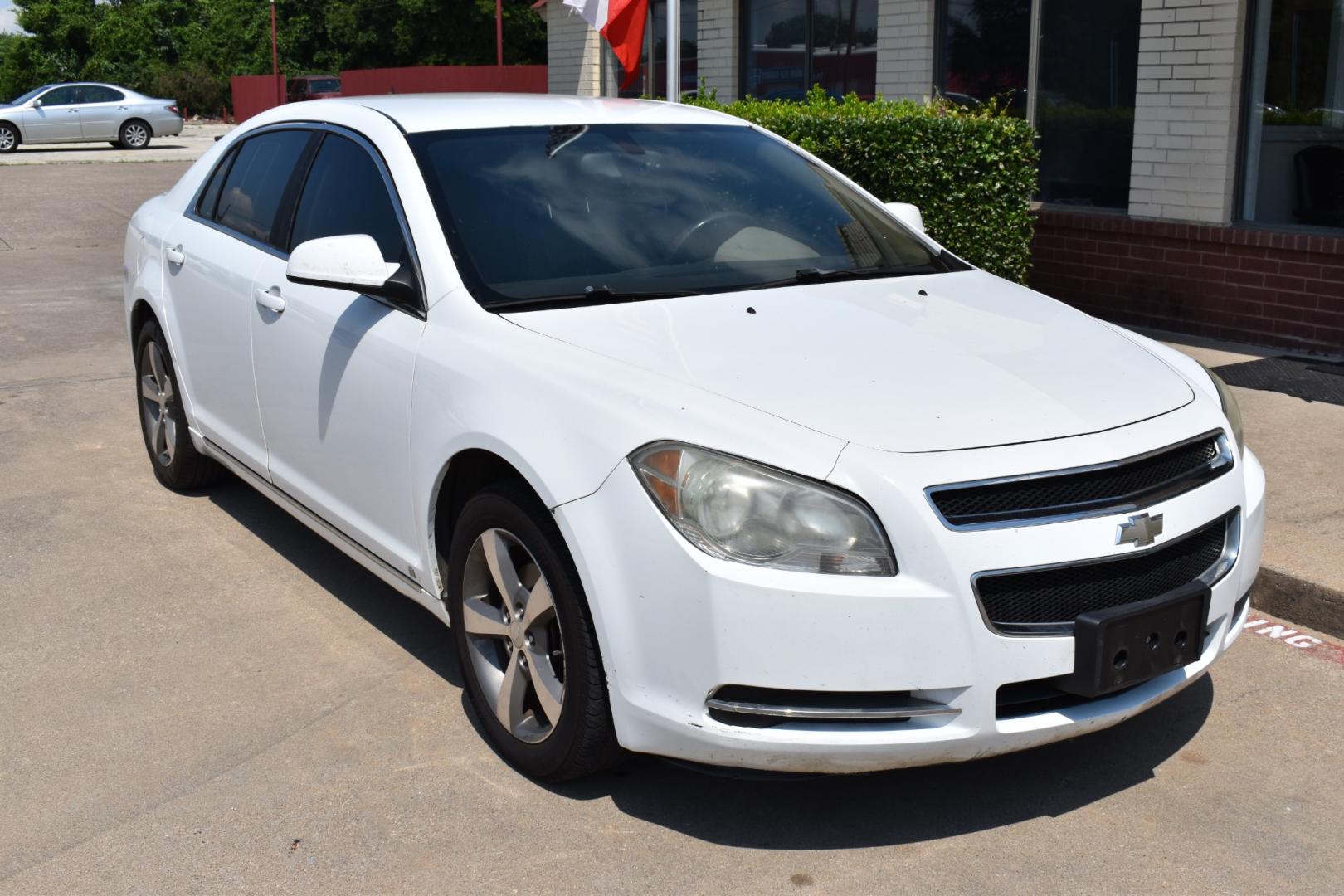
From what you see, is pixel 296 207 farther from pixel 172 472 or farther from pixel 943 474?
pixel 943 474

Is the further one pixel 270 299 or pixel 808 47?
pixel 808 47

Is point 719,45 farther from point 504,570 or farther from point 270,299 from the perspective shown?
point 504,570

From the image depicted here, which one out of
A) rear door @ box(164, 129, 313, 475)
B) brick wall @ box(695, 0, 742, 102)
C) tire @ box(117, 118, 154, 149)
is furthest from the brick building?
tire @ box(117, 118, 154, 149)

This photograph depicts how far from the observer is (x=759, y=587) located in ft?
9.82

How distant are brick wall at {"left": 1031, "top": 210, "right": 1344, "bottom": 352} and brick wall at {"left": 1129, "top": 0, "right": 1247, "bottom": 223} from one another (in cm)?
20

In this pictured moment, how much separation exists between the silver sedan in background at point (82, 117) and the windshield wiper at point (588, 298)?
30756 millimetres

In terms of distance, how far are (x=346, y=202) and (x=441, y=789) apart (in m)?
1.97

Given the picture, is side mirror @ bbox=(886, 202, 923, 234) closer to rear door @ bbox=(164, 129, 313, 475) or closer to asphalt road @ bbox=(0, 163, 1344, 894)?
asphalt road @ bbox=(0, 163, 1344, 894)

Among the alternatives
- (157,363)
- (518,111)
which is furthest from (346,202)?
(157,363)

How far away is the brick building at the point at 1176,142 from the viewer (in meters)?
8.72

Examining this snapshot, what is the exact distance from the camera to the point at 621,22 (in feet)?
36.2

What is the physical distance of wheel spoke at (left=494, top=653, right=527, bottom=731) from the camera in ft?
12.0

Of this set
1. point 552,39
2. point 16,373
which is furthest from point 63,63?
point 16,373

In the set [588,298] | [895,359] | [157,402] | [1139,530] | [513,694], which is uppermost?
[588,298]
